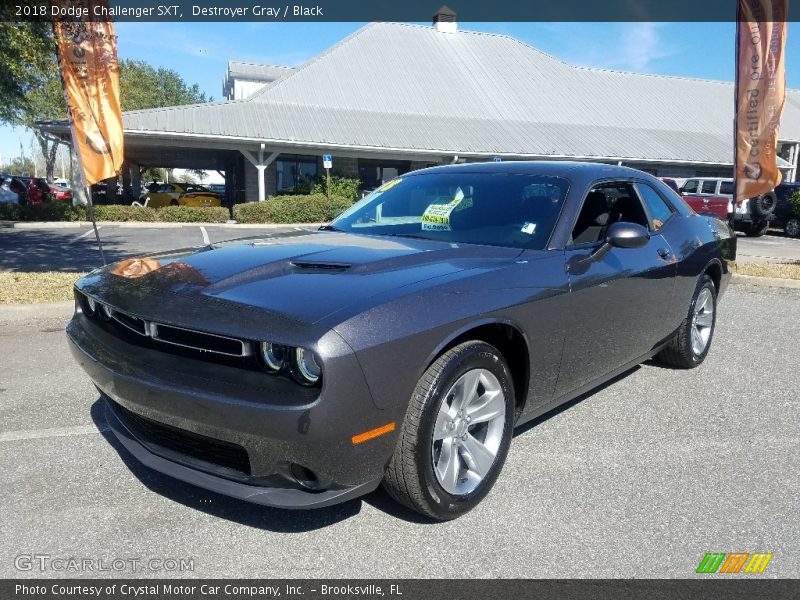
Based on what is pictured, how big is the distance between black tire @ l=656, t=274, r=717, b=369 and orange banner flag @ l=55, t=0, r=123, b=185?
21.7 ft

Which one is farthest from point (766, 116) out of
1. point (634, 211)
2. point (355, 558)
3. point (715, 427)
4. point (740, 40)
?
point (355, 558)

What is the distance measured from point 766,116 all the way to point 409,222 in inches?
365

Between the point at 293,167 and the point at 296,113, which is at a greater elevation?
the point at 296,113

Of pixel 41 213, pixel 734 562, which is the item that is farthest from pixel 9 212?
pixel 734 562

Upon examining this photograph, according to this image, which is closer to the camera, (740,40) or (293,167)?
(740,40)

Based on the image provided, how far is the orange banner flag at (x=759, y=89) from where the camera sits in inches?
390

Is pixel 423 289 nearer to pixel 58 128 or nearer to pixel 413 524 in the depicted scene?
pixel 413 524

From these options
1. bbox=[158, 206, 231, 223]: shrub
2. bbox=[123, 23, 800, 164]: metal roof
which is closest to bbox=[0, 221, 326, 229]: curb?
bbox=[158, 206, 231, 223]: shrub

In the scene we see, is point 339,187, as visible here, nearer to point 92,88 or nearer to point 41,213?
point 41,213

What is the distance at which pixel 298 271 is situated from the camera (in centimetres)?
272

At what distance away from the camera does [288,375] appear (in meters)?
2.21

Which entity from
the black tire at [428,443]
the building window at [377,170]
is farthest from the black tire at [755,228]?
the black tire at [428,443]

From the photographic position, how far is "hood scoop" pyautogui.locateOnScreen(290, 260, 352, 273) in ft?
8.97

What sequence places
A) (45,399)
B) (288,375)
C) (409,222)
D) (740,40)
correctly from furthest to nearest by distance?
(740,40) → (45,399) → (409,222) → (288,375)
